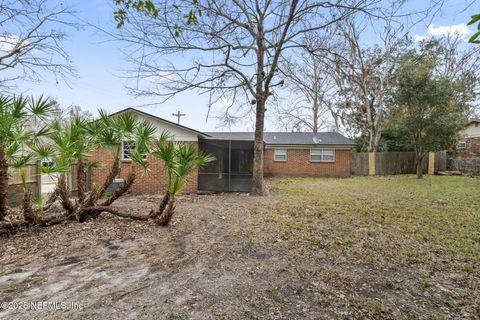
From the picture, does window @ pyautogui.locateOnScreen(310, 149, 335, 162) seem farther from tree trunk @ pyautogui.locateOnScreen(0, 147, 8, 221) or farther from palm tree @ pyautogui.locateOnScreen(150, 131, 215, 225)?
tree trunk @ pyautogui.locateOnScreen(0, 147, 8, 221)

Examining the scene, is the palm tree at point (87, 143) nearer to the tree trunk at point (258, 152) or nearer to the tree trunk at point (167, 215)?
the tree trunk at point (167, 215)

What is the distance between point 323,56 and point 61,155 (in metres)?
8.05

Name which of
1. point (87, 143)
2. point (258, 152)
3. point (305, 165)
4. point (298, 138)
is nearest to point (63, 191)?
point (87, 143)

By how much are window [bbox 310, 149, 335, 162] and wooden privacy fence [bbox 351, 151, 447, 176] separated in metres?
2.72

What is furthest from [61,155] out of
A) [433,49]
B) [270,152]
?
[433,49]

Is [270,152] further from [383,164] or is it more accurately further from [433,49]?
[433,49]

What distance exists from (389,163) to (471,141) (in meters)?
5.40

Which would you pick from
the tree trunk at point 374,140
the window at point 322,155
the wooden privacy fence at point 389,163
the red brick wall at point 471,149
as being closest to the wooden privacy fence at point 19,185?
the window at point 322,155

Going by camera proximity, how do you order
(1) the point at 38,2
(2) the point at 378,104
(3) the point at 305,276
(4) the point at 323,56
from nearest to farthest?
(3) the point at 305,276 → (1) the point at 38,2 → (4) the point at 323,56 → (2) the point at 378,104

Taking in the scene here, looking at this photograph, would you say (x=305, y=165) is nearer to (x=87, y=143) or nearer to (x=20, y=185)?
(x=87, y=143)

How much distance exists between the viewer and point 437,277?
136 inches

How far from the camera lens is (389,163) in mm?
19906

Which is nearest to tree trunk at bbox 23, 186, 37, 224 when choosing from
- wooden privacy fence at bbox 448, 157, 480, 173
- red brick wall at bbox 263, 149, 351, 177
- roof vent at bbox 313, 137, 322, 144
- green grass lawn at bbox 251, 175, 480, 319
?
green grass lawn at bbox 251, 175, 480, 319

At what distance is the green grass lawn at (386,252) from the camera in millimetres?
2836
